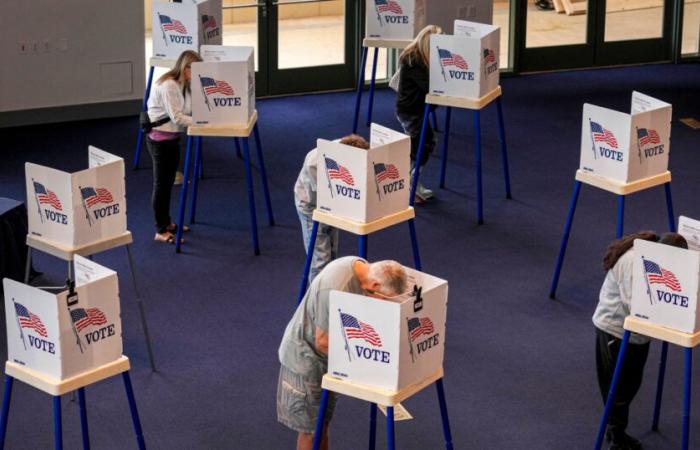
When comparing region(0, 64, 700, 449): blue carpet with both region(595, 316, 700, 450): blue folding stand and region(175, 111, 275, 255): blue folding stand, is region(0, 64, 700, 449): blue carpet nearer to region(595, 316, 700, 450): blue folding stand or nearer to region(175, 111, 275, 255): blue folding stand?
region(175, 111, 275, 255): blue folding stand

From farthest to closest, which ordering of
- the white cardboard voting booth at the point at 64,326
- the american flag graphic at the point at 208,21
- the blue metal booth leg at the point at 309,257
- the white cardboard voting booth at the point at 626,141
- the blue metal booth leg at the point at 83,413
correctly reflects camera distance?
the american flag graphic at the point at 208,21
the white cardboard voting booth at the point at 626,141
the blue metal booth leg at the point at 309,257
the blue metal booth leg at the point at 83,413
the white cardboard voting booth at the point at 64,326

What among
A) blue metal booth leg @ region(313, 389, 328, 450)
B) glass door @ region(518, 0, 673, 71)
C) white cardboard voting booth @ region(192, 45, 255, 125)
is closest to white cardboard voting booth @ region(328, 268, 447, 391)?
blue metal booth leg @ region(313, 389, 328, 450)

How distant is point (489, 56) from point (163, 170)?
8.13 ft

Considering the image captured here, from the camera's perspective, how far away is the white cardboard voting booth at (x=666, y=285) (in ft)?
18.7

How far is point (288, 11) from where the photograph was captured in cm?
1298

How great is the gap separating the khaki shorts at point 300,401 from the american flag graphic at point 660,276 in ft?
4.98

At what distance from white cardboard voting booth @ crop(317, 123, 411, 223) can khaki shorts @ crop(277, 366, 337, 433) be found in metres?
1.54

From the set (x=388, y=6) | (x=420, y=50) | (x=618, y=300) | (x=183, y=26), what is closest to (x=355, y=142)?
(x=618, y=300)

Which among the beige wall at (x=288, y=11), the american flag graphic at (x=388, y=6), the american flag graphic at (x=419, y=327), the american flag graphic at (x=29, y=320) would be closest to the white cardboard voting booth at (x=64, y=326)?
the american flag graphic at (x=29, y=320)

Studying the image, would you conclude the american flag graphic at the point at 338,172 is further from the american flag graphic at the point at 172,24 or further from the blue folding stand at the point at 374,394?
the american flag graphic at the point at 172,24

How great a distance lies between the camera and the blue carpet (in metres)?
6.67

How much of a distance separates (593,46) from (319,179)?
26.4 feet

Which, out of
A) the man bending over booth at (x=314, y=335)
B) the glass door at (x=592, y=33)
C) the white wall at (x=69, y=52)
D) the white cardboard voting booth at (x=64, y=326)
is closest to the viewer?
the white cardboard voting booth at (x=64, y=326)

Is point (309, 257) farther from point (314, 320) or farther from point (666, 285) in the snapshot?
point (666, 285)
